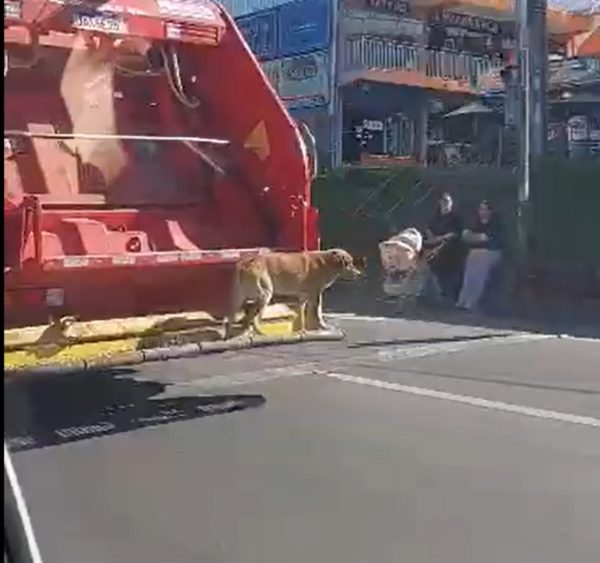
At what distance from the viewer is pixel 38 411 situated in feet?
21.7

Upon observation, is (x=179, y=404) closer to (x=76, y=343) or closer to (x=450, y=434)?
(x=76, y=343)

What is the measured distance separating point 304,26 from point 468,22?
178 inches

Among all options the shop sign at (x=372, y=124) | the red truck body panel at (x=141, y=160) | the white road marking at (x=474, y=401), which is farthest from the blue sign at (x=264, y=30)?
the red truck body panel at (x=141, y=160)

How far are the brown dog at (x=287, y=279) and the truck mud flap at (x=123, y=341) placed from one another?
111 mm

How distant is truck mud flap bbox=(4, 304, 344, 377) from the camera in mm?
5547

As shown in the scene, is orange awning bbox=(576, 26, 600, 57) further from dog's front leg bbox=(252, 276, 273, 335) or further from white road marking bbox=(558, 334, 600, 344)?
dog's front leg bbox=(252, 276, 273, 335)

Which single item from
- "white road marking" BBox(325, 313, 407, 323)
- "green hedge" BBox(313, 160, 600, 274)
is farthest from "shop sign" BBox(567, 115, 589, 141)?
"white road marking" BBox(325, 313, 407, 323)

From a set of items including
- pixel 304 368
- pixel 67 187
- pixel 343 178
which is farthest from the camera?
pixel 343 178

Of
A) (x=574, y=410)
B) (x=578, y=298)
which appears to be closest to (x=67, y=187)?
(x=574, y=410)

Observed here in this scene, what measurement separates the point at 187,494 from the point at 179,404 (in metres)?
2.01

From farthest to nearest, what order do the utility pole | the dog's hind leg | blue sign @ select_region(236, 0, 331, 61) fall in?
blue sign @ select_region(236, 0, 331, 61) → the utility pole → the dog's hind leg

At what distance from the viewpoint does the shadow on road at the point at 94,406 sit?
6043 mm

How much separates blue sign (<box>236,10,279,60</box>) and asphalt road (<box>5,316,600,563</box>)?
18511 millimetres

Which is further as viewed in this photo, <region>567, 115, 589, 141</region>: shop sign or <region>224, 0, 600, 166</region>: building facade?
<region>224, 0, 600, 166</region>: building facade
